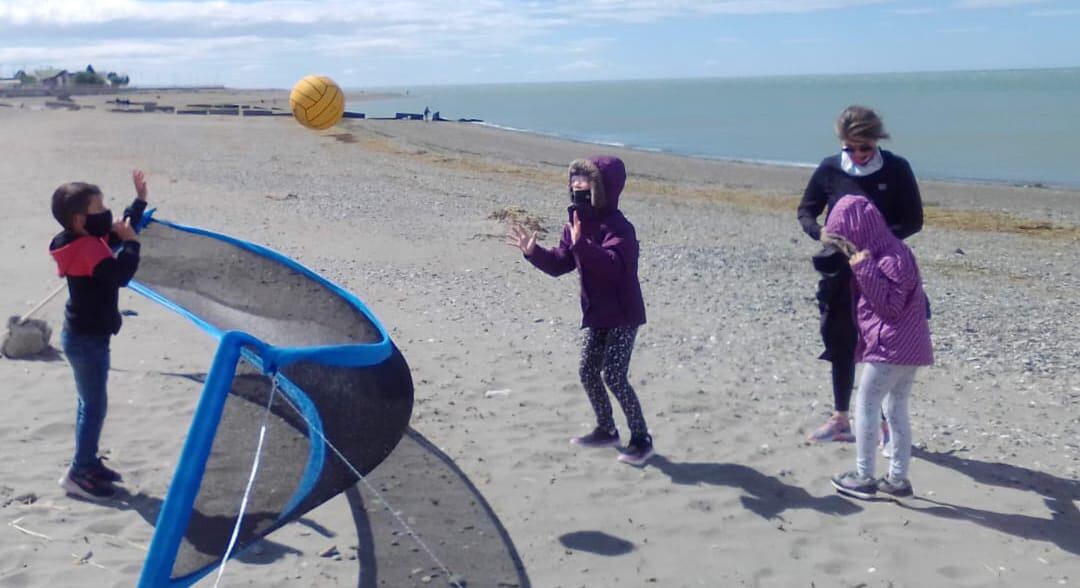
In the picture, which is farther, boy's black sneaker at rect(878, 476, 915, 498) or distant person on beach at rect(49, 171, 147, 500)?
boy's black sneaker at rect(878, 476, 915, 498)

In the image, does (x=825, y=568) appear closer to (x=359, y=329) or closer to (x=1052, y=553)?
(x=1052, y=553)

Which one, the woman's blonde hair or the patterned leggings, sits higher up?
the woman's blonde hair

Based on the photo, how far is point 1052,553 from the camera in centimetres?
452

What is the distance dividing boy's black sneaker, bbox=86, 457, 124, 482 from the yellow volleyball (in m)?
7.17

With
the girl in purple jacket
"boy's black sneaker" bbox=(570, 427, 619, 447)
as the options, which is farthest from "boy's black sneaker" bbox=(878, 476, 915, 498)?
"boy's black sneaker" bbox=(570, 427, 619, 447)

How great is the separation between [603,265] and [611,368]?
592 millimetres

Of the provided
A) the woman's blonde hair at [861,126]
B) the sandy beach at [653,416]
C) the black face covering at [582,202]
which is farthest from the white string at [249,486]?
the woman's blonde hair at [861,126]

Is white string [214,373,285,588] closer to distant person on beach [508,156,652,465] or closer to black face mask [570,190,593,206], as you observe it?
distant person on beach [508,156,652,465]

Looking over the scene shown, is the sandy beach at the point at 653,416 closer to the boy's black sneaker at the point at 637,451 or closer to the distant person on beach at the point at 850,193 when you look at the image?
the boy's black sneaker at the point at 637,451

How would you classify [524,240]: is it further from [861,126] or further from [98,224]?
[98,224]

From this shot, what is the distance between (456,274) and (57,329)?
4241 mm

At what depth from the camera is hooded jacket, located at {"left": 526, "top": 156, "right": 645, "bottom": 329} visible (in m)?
5.16

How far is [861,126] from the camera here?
→ 5.02m

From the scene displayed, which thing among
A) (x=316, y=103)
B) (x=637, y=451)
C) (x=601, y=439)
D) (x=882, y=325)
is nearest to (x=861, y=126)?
(x=882, y=325)
